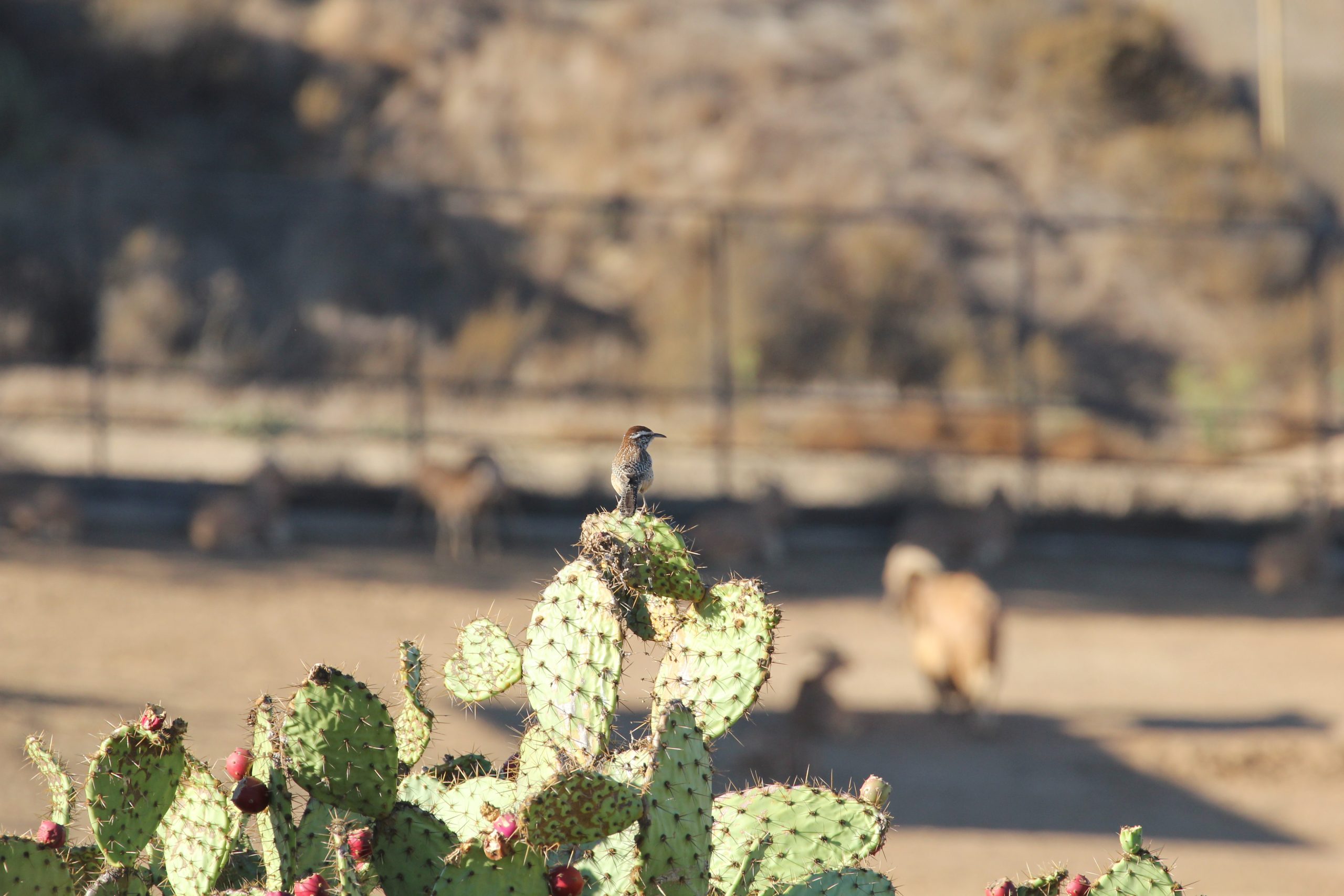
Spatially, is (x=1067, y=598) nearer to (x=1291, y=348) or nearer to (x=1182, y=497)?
(x=1182, y=497)

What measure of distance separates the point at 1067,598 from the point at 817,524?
2.92 meters

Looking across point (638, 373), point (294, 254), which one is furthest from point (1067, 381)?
point (294, 254)

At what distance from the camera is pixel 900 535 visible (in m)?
15.1

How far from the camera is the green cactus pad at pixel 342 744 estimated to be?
6.55ft

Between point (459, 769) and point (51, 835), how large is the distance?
64 centimetres

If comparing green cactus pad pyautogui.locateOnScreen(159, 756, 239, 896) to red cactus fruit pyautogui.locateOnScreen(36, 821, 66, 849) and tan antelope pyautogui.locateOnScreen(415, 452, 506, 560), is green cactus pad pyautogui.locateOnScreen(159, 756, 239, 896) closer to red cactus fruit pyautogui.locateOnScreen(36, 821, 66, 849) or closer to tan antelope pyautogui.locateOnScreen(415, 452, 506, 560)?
red cactus fruit pyautogui.locateOnScreen(36, 821, 66, 849)

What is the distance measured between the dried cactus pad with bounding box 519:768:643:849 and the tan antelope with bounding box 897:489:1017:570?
41.8 feet

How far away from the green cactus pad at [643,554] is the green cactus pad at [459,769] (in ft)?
1.60

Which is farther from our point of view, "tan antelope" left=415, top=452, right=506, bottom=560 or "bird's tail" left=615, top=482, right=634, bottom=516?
"tan antelope" left=415, top=452, right=506, bottom=560

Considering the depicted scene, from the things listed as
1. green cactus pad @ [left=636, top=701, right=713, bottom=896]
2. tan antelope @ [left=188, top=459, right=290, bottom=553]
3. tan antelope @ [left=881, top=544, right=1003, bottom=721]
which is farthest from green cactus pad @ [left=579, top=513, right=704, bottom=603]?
tan antelope @ [left=188, top=459, right=290, bottom=553]

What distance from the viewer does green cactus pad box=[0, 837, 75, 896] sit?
2.02m

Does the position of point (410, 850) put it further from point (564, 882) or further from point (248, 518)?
point (248, 518)

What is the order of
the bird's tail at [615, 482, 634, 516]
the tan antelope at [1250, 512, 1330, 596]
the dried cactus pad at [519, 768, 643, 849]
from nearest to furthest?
the dried cactus pad at [519, 768, 643, 849]
the bird's tail at [615, 482, 634, 516]
the tan antelope at [1250, 512, 1330, 596]

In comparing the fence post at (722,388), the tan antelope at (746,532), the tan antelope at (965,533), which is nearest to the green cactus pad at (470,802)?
the tan antelope at (746,532)
